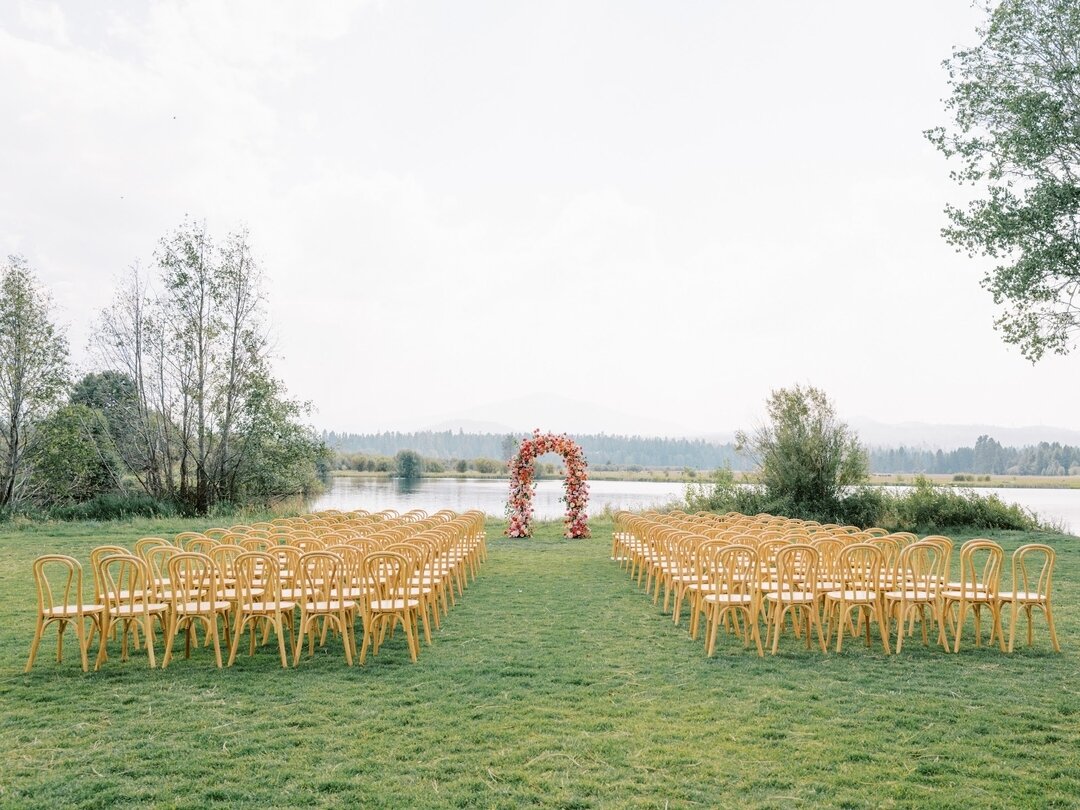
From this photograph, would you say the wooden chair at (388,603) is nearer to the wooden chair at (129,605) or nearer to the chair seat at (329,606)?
the chair seat at (329,606)

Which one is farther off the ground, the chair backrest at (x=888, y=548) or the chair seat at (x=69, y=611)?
the chair backrest at (x=888, y=548)


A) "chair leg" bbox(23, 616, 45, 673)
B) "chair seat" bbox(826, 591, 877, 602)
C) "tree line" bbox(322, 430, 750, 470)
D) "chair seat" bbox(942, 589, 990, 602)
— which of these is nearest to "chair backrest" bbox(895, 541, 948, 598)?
"chair seat" bbox(942, 589, 990, 602)

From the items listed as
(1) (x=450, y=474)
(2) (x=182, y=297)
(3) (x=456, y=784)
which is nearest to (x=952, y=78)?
(3) (x=456, y=784)

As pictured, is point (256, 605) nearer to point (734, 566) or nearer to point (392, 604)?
point (392, 604)

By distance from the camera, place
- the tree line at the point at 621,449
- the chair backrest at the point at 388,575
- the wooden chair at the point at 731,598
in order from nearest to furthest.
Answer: the chair backrest at the point at 388,575, the wooden chair at the point at 731,598, the tree line at the point at 621,449

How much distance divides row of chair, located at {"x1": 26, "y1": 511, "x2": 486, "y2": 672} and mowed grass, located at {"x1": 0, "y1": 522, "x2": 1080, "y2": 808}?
272mm

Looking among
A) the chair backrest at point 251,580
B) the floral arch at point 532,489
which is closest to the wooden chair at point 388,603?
the chair backrest at point 251,580

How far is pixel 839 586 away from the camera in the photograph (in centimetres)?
775

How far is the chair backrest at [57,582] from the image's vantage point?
597 centimetres

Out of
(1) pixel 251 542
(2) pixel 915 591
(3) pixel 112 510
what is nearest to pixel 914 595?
(2) pixel 915 591

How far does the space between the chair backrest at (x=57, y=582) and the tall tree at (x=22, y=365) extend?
1207 cm

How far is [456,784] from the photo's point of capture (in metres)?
3.89

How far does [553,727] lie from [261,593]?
11.9ft

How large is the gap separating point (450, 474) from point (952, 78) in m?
53.2
